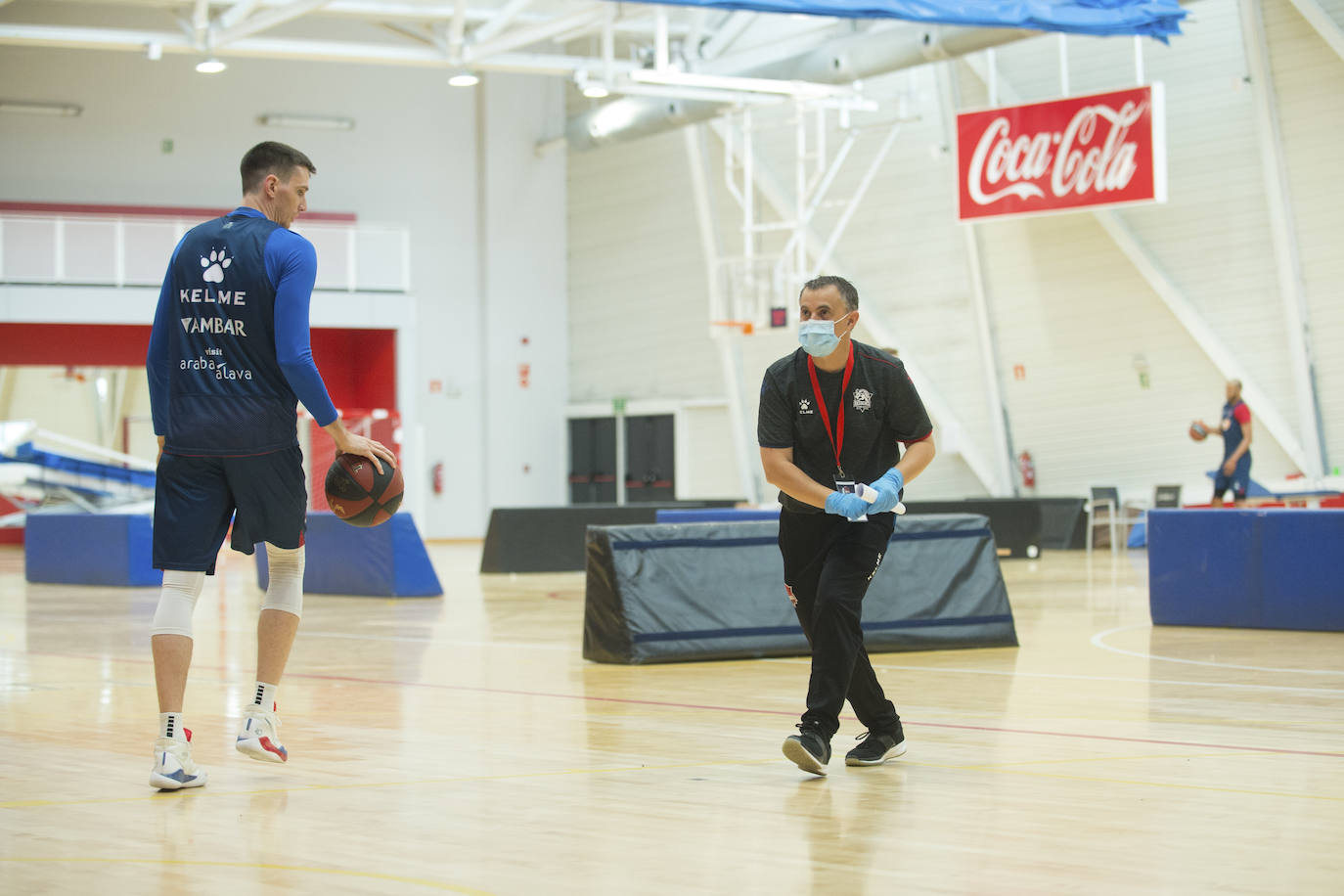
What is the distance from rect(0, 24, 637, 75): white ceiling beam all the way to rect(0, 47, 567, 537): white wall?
20.4 ft

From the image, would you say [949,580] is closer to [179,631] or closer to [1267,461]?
[179,631]

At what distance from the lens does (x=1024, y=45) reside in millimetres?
22781

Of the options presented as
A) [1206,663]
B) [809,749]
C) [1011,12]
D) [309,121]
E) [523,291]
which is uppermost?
[309,121]

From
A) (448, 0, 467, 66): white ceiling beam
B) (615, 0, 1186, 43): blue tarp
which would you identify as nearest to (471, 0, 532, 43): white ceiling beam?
(448, 0, 467, 66): white ceiling beam

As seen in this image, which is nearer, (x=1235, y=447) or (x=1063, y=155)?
(x=1235, y=447)

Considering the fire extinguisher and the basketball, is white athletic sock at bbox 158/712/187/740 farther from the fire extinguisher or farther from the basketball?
the fire extinguisher

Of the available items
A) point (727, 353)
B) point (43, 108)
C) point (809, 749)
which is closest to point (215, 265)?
point (809, 749)

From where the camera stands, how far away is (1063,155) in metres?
20.5

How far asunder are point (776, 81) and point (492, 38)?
3.83 metres

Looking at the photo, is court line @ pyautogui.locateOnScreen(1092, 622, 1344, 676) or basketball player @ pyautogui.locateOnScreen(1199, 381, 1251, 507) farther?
basketball player @ pyautogui.locateOnScreen(1199, 381, 1251, 507)

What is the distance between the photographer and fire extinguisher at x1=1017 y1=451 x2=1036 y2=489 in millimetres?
23922

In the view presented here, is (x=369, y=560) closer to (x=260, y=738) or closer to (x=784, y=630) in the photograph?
(x=784, y=630)

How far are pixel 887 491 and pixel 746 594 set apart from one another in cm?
402

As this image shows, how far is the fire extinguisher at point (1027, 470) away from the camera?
23.9m
